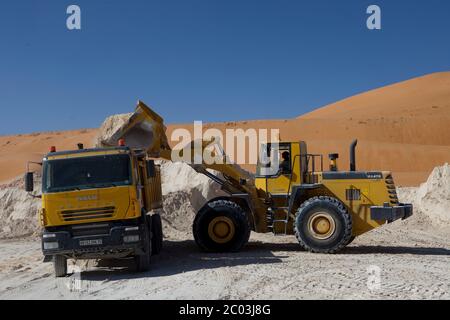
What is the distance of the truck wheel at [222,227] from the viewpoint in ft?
44.7

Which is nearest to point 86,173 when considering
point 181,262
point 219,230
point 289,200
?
point 181,262

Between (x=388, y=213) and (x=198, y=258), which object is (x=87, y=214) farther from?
(x=388, y=213)

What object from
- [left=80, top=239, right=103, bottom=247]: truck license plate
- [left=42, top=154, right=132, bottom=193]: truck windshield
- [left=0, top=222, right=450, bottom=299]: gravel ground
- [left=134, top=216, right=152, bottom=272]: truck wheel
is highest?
[left=42, top=154, right=132, bottom=193]: truck windshield

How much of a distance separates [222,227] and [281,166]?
2.10 metres

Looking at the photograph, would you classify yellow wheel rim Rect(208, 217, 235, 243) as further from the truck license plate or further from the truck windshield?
the truck license plate

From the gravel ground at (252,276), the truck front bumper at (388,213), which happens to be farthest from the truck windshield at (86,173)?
the truck front bumper at (388,213)

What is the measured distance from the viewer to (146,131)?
14.4 metres

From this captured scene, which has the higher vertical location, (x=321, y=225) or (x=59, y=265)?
(x=321, y=225)

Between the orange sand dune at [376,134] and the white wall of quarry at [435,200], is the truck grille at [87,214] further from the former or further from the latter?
the orange sand dune at [376,134]

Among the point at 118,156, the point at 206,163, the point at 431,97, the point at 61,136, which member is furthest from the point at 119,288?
the point at 431,97

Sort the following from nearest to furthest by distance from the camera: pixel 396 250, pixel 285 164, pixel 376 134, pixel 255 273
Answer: pixel 255 273 < pixel 285 164 < pixel 396 250 < pixel 376 134

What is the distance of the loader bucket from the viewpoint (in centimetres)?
1361

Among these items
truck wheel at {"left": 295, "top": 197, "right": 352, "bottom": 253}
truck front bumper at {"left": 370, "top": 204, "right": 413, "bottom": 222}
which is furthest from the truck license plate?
truck front bumper at {"left": 370, "top": 204, "right": 413, "bottom": 222}

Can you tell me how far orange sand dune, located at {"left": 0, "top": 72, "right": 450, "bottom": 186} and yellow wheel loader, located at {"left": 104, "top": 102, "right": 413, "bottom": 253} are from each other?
74.5ft
